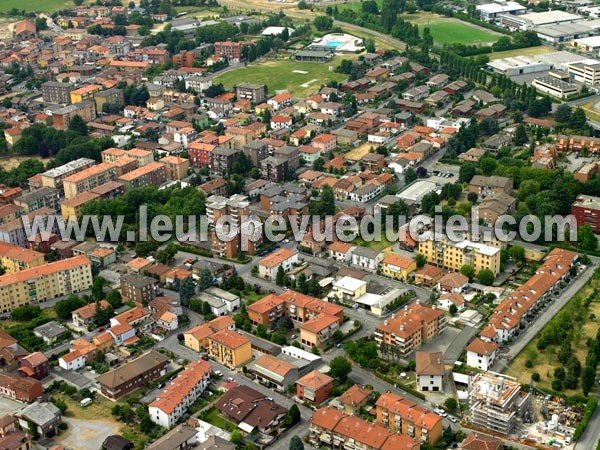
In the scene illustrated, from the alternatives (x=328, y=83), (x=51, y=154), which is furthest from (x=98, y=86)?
(x=328, y=83)

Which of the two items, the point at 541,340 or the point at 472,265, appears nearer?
the point at 541,340

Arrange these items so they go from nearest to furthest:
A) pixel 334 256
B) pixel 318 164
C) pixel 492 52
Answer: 1. pixel 334 256
2. pixel 318 164
3. pixel 492 52

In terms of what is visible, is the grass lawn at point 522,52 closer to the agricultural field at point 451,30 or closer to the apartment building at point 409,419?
the agricultural field at point 451,30

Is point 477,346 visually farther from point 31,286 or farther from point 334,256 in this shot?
point 31,286

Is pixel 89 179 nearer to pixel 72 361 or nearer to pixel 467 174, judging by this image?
pixel 72 361

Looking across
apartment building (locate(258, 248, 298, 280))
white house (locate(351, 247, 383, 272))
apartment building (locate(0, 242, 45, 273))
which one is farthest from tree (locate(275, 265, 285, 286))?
apartment building (locate(0, 242, 45, 273))
